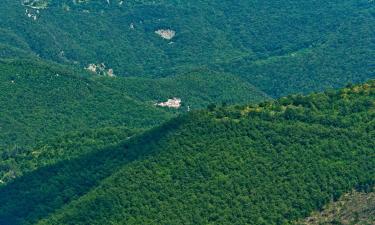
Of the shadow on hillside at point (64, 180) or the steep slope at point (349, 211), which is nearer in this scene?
the steep slope at point (349, 211)

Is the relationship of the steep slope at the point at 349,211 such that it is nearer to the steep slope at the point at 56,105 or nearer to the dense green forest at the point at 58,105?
the dense green forest at the point at 58,105

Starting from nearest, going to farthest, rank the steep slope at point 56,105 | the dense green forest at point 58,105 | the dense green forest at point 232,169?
the dense green forest at point 232,169, the dense green forest at point 58,105, the steep slope at point 56,105

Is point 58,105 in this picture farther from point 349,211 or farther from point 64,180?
point 349,211

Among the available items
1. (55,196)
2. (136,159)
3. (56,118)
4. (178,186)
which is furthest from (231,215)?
(56,118)

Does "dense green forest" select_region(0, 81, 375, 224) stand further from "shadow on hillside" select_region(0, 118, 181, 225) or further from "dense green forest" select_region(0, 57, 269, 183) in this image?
"dense green forest" select_region(0, 57, 269, 183)

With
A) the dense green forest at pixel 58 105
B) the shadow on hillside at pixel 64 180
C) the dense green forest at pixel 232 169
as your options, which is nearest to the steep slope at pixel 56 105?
the dense green forest at pixel 58 105

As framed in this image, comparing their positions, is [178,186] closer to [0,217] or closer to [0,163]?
[0,217]
